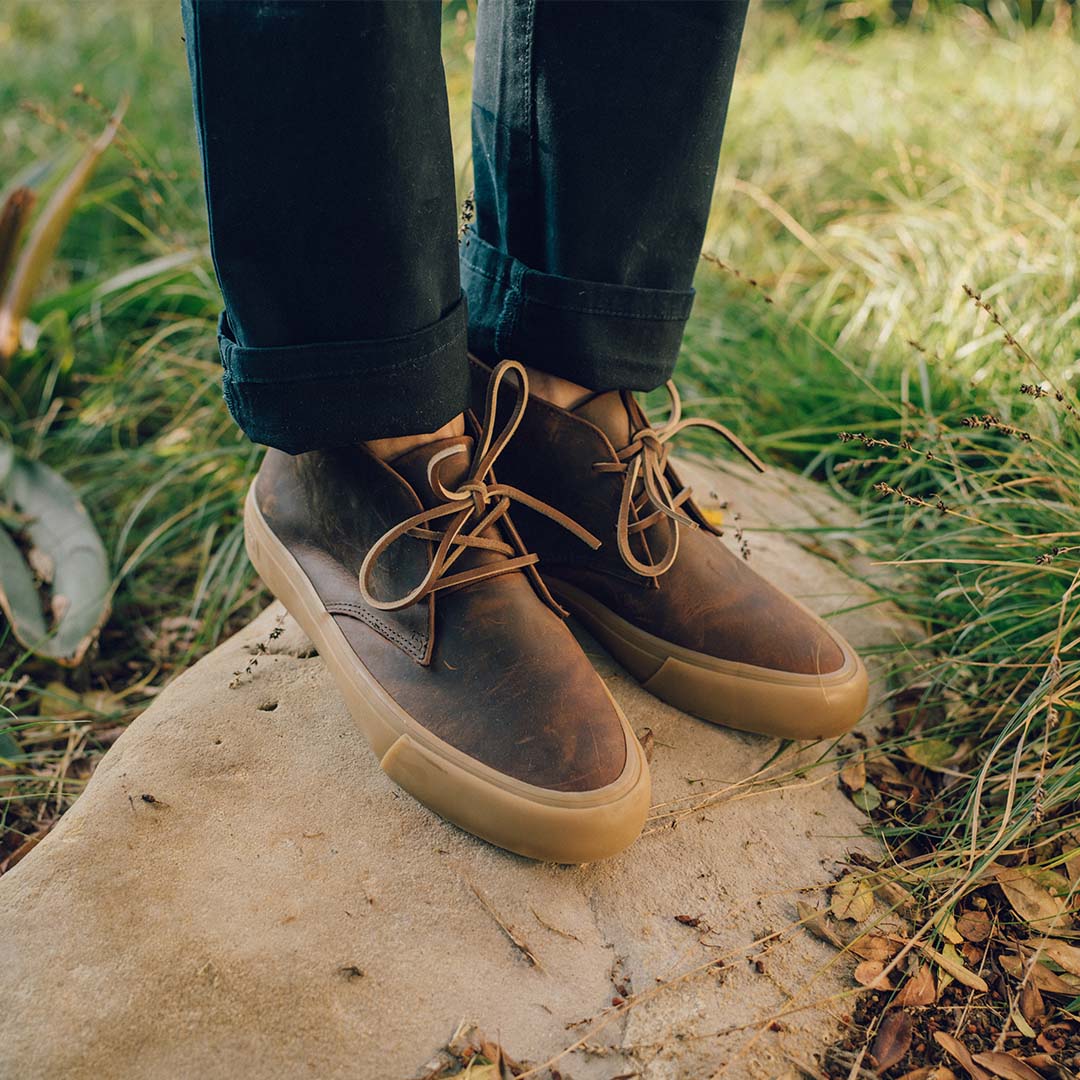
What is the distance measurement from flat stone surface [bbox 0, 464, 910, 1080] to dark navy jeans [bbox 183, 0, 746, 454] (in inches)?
15.2

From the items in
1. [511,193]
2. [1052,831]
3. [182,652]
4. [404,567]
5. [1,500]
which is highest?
[511,193]

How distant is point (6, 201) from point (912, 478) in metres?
1.78

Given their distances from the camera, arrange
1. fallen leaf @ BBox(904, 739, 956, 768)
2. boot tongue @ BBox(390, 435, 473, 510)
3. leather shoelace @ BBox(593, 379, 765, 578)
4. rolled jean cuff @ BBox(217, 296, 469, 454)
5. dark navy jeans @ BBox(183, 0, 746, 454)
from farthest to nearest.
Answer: fallen leaf @ BBox(904, 739, 956, 768) → leather shoelace @ BBox(593, 379, 765, 578) → boot tongue @ BBox(390, 435, 473, 510) → rolled jean cuff @ BBox(217, 296, 469, 454) → dark navy jeans @ BBox(183, 0, 746, 454)

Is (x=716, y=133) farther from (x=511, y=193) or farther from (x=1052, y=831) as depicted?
(x=1052, y=831)

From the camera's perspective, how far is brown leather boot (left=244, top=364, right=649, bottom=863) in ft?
3.16

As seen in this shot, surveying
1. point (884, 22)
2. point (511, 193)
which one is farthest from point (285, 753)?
point (884, 22)

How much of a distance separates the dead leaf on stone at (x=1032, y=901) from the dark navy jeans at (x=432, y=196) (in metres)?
0.70

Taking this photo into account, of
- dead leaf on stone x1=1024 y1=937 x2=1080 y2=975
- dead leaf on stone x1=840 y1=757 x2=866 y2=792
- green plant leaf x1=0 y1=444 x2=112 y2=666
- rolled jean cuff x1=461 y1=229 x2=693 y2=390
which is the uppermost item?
rolled jean cuff x1=461 y1=229 x2=693 y2=390

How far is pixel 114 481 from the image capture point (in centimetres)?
187

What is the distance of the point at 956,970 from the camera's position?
994mm

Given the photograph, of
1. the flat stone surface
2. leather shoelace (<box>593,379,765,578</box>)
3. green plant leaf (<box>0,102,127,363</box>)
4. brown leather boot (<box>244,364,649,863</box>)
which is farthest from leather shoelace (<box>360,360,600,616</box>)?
green plant leaf (<box>0,102,127,363</box>)

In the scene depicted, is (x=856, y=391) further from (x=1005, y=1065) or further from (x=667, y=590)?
(x=1005, y=1065)

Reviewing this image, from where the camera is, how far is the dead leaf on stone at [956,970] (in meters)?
0.99

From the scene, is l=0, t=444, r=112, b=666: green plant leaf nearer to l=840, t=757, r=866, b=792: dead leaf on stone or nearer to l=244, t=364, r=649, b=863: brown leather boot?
l=244, t=364, r=649, b=863: brown leather boot
